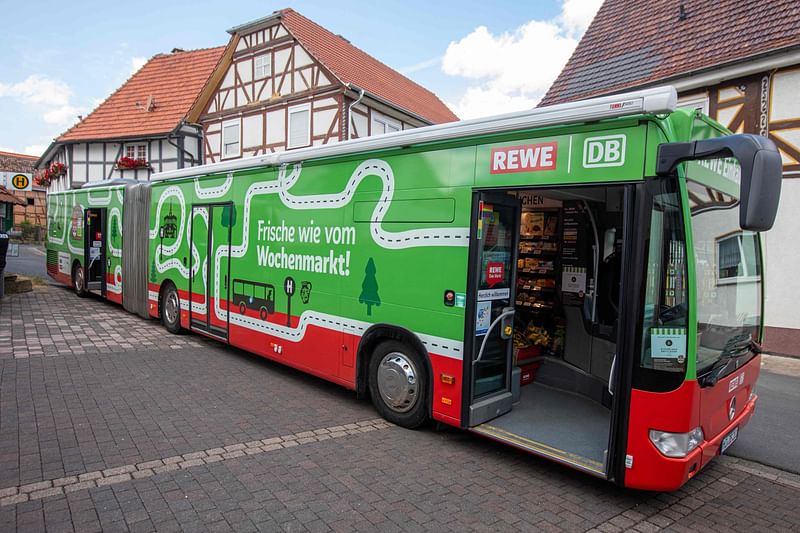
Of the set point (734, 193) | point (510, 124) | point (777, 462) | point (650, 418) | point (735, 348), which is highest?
point (510, 124)

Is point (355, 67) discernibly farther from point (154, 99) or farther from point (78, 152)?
point (78, 152)

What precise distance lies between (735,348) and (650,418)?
3.78 feet

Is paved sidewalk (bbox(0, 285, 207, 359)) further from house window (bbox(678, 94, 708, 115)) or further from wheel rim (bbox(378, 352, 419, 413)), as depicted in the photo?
house window (bbox(678, 94, 708, 115))

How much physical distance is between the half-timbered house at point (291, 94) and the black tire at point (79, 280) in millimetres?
7598

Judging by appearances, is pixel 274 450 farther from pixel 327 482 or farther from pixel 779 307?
pixel 779 307

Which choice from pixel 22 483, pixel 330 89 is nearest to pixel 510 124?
pixel 22 483

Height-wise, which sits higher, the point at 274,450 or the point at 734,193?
the point at 734,193

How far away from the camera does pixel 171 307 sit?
9.35 meters

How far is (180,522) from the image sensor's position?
3262mm

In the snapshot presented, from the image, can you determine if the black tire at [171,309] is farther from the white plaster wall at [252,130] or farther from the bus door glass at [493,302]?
the white plaster wall at [252,130]

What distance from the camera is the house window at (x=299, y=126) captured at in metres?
17.6

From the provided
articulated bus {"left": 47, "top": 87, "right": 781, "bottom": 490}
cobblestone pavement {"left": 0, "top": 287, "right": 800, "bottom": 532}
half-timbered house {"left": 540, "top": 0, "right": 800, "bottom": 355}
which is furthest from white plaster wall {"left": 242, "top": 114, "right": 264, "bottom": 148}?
cobblestone pavement {"left": 0, "top": 287, "right": 800, "bottom": 532}

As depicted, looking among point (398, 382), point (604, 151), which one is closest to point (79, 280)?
point (398, 382)

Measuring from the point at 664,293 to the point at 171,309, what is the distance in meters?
8.36
